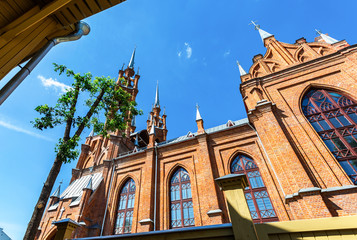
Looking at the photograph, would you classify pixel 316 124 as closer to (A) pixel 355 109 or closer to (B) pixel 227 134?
(A) pixel 355 109

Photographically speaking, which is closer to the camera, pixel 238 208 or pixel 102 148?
pixel 238 208

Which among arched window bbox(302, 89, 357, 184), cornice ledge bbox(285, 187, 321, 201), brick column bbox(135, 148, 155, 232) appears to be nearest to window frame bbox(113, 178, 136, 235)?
brick column bbox(135, 148, 155, 232)

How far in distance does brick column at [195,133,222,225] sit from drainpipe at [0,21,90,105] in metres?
10.2

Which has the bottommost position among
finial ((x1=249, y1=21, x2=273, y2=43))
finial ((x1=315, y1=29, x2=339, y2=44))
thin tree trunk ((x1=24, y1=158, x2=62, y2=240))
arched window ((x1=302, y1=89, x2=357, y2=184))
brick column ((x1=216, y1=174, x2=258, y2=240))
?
brick column ((x1=216, y1=174, x2=258, y2=240))

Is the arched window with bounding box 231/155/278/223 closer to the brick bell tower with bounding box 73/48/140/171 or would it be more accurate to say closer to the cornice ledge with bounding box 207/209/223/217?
the cornice ledge with bounding box 207/209/223/217

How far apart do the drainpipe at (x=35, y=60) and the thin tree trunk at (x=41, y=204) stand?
514 cm

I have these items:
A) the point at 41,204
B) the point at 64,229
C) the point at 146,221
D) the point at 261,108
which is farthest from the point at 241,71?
the point at 41,204

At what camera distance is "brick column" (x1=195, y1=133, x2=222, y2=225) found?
999 cm

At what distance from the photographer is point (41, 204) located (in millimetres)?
6219

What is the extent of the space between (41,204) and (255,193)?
34.3 ft

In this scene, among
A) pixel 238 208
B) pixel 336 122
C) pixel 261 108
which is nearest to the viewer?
pixel 238 208

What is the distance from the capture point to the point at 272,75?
40.4 ft

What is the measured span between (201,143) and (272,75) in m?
7.07

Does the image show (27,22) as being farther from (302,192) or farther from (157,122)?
(157,122)
